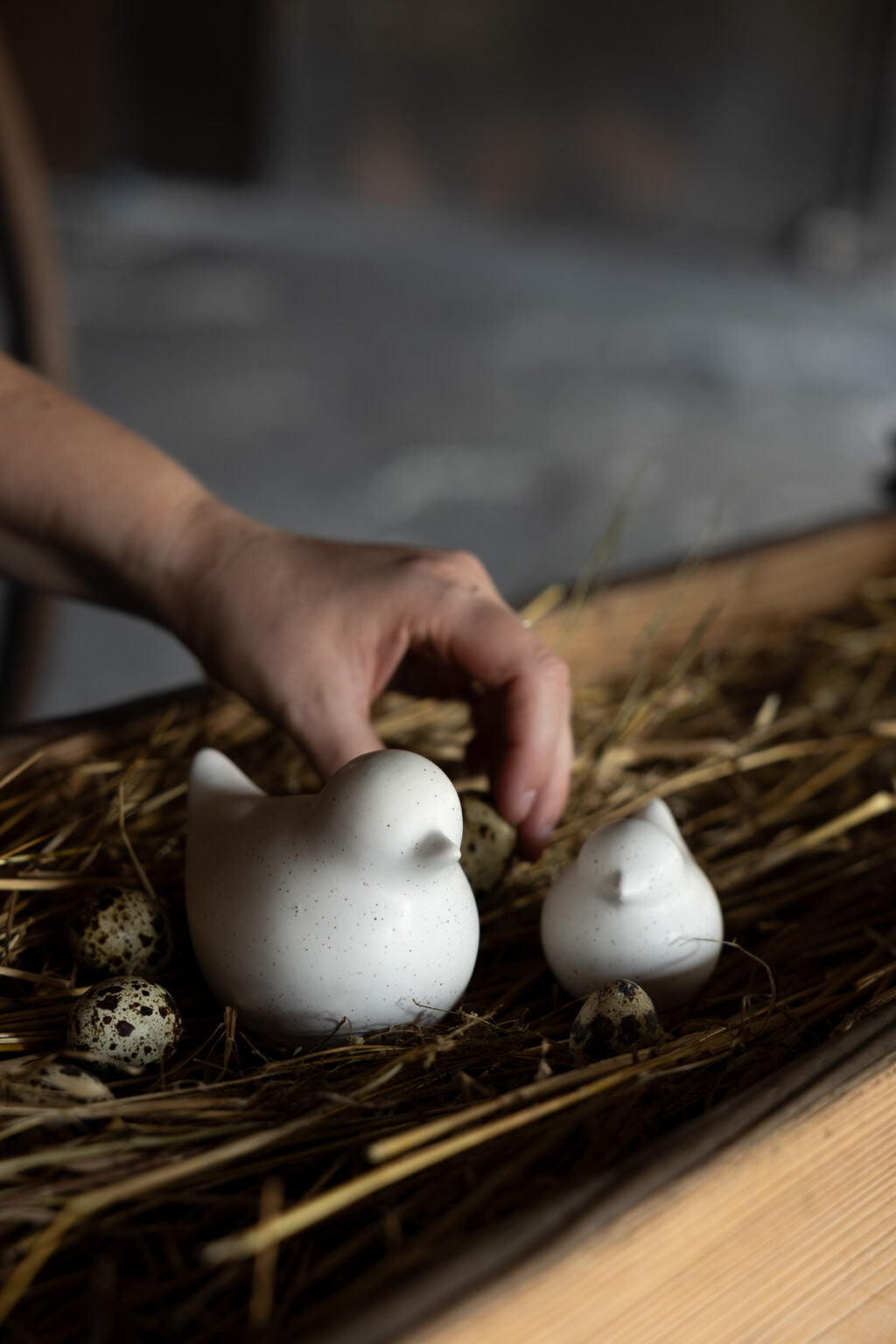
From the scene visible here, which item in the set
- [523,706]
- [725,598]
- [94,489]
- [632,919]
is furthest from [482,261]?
[632,919]

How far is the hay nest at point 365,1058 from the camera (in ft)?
1.46

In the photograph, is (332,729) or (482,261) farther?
(482,261)

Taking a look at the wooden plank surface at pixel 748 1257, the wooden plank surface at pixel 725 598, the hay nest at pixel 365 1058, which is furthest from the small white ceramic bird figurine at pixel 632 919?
the wooden plank surface at pixel 725 598

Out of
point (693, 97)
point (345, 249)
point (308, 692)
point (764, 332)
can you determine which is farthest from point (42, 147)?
point (308, 692)

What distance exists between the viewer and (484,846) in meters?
0.72

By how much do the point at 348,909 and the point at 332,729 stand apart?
0.16 meters

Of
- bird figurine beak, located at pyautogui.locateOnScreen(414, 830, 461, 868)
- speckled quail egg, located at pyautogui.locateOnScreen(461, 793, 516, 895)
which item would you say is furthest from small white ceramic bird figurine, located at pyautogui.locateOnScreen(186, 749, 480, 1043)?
speckled quail egg, located at pyautogui.locateOnScreen(461, 793, 516, 895)

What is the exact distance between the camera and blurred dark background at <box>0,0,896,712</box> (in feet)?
10.2

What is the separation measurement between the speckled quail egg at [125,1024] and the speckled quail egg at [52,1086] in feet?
0.07

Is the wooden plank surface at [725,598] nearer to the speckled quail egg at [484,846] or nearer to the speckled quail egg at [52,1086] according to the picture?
the speckled quail egg at [484,846]

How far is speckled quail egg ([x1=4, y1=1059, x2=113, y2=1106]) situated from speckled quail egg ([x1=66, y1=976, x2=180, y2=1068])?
0.07 ft

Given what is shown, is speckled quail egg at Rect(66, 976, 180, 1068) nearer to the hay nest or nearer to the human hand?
the hay nest

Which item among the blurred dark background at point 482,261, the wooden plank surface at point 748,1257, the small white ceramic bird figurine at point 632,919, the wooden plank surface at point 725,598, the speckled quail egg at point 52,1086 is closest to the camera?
the wooden plank surface at point 748,1257

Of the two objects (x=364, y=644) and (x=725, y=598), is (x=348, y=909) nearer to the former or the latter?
(x=364, y=644)
